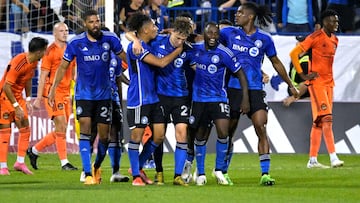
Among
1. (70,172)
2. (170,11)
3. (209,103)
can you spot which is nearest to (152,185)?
(209,103)

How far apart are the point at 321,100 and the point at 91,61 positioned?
556 cm

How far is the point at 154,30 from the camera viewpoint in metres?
15.2

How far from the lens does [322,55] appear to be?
780 inches

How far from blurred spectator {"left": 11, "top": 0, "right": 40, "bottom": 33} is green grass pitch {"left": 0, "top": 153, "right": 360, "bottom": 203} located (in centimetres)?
488

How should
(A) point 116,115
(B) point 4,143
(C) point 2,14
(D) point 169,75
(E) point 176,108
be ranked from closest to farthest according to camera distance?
(E) point 176,108, (D) point 169,75, (A) point 116,115, (B) point 4,143, (C) point 2,14

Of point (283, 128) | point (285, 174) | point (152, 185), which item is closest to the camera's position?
point (152, 185)

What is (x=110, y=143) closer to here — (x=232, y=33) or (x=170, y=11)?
(x=232, y=33)

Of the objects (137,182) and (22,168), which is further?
(22,168)

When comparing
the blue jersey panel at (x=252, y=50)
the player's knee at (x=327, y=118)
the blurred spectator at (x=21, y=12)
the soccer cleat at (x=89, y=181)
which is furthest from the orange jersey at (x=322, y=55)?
the blurred spectator at (x=21, y=12)

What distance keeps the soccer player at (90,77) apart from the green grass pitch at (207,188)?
76cm

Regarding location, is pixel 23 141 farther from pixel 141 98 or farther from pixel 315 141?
pixel 315 141

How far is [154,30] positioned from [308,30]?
9.00 m

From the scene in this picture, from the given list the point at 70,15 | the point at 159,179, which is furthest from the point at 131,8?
the point at 159,179

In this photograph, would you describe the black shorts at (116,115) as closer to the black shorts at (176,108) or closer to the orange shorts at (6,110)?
the black shorts at (176,108)
